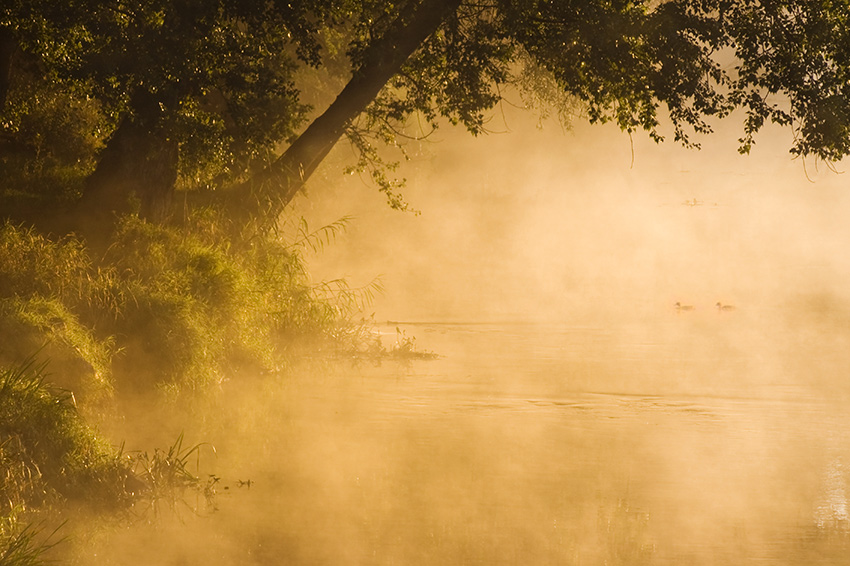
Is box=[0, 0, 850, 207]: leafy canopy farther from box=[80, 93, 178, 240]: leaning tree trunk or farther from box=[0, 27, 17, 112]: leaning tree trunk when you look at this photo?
box=[0, 27, 17, 112]: leaning tree trunk

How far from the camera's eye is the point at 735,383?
12961mm

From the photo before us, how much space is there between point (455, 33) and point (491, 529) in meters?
7.48

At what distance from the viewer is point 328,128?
1308 cm

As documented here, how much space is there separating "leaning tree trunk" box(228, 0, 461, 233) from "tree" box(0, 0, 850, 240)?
0.02 meters

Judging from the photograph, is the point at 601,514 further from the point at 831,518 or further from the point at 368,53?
the point at 368,53

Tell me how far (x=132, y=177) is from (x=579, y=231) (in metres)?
28.6

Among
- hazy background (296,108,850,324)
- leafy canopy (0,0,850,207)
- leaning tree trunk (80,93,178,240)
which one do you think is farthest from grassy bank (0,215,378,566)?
hazy background (296,108,850,324)

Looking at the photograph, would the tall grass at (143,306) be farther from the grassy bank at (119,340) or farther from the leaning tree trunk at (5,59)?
the leaning tree trunk at (5,59)

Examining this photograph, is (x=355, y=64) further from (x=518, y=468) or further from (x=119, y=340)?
(x=518, y=468)

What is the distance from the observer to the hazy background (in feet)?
81.1

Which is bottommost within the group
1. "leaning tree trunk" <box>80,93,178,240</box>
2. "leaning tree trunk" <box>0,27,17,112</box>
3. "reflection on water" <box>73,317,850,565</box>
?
"reflection on water" <box>73,317,850,565</box>

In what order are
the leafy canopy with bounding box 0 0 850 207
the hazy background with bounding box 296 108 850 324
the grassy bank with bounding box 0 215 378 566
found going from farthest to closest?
1. the hazy background with bounding box 296 108 850 324
2. the leafy canopy with bounding box 0 0 850 207
3. the grassy bank with bounding box 0 215 378 566

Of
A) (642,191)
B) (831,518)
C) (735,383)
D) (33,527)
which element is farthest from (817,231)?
(33,527)

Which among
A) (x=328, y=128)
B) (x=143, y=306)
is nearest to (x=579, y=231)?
(x=328, y=128)
